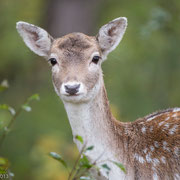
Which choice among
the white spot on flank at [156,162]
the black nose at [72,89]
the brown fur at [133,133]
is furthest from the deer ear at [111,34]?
the white spot on flank at [156,162]

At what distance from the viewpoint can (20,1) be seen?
19.8 m

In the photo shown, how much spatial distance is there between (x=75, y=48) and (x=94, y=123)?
1.02 m

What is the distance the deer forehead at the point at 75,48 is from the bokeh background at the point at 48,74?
170 centimetres

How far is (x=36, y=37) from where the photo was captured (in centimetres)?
769

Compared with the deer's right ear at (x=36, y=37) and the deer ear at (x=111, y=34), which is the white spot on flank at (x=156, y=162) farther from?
the deer's right ear at (x=36, y=37)

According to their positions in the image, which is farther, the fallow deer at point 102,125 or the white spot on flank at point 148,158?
the white spot on flank at point 148,158

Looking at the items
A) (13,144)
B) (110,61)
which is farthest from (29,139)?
(110,61)

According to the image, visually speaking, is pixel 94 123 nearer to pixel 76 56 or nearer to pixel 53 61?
pixel 76 56

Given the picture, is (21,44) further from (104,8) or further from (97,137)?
(97,137)

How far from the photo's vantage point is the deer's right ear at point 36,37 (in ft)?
24.8

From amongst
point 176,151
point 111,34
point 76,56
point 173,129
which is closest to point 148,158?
point 176,151

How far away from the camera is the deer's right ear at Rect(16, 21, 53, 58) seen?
24.8ft

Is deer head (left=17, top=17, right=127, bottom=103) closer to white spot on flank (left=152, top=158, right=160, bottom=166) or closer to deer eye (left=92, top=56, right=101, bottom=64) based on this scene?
deer eye (left=92, top=56, right=101, bottom=64)

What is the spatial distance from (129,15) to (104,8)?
2741 millimetres
